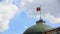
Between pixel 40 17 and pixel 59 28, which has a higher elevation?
pixel 40 17

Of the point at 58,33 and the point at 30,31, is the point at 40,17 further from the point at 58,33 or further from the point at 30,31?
the point at 58,33

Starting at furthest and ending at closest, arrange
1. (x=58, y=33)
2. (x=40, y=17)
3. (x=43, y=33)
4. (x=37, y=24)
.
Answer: (x=40, y=17), (x=37, y=24), (x=43, y=33), (x=58, y=33)

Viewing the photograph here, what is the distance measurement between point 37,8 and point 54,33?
33.5 feet

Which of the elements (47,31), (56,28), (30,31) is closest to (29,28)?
(30,31)

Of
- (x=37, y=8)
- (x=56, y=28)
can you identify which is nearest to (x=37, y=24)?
(x=37, y=8)

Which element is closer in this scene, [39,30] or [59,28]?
[59,28]

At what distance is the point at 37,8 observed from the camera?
64.6 metres

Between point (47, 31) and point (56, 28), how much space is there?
4.88 m

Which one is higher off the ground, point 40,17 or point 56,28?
point 40,17

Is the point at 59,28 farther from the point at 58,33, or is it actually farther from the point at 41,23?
the point at 41,23

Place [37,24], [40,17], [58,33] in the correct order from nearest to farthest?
[58,33], [37,24], [40,17]

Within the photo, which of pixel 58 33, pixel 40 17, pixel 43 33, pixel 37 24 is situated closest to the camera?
pixel 58 33

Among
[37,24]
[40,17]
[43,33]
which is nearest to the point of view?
[43,33]

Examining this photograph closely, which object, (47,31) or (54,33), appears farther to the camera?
(47,31)
